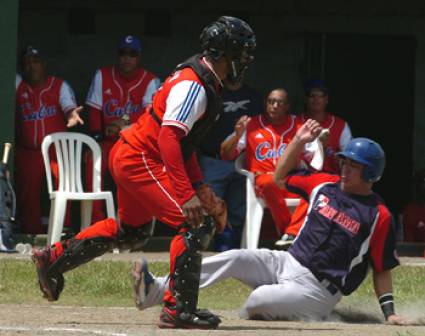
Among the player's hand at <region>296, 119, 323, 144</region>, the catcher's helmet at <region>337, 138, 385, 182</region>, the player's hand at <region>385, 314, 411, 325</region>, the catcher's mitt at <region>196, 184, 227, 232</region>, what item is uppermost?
the player's hand at <region>296, 119, 323, 144</region>

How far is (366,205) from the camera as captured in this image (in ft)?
27.0

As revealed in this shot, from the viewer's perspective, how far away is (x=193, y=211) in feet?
24.5

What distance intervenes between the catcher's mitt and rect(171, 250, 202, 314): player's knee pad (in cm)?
32

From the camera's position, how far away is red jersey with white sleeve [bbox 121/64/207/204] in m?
7.44

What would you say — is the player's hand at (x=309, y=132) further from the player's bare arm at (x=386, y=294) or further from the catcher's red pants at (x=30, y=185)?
the catcher's red pants at (x=30, y=185)

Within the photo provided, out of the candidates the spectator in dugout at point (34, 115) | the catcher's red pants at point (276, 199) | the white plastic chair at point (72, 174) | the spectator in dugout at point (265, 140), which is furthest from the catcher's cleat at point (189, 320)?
the spectator in dugout at point (34, 115)

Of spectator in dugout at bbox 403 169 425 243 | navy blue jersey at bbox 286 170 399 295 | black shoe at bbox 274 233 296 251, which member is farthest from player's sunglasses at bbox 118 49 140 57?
navy blue jersey at bbox 286 170 399 295

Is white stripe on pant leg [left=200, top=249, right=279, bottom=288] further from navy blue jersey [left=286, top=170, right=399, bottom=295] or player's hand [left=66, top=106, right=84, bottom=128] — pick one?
player's hand [left=66, top=106, right=84, bottom=128]

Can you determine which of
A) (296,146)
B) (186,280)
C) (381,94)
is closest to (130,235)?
(186,280)

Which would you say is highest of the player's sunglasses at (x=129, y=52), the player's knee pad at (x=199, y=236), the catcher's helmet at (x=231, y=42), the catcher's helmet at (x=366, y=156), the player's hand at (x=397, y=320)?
the catcher's helmet at (x=231, y=42)

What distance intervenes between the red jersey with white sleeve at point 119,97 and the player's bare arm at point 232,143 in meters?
0.96

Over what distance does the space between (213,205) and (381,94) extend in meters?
7.94

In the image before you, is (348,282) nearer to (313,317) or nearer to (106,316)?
(313,317)

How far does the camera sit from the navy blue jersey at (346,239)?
321 inches
